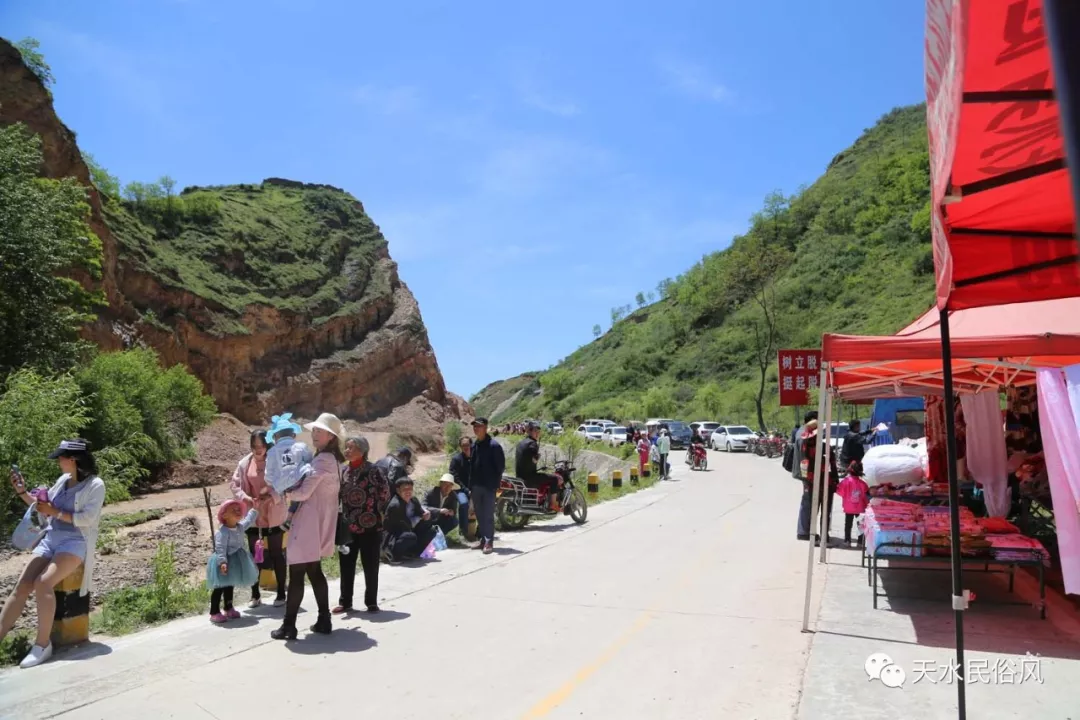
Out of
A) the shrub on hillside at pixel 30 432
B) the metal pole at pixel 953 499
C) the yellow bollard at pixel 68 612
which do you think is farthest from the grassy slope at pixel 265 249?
the metal pole at pixel 953 499

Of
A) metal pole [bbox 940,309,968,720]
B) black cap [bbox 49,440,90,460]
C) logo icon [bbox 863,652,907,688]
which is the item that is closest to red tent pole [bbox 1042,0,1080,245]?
metal pole [bbox 940,309,968,720]

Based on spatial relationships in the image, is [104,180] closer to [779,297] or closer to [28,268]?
[28,268]

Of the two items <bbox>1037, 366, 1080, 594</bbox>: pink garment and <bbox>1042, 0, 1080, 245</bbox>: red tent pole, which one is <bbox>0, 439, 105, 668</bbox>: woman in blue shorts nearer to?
<bbox>1042, 0, 1080, 245</bbox>: red tent pole

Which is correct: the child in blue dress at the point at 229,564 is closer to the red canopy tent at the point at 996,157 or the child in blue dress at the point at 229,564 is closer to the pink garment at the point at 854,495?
the red canopy tent at the point at 996,157

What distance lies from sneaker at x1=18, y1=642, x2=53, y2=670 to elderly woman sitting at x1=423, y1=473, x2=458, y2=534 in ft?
18.5

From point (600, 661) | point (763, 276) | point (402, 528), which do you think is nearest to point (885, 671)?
point (600, 661)

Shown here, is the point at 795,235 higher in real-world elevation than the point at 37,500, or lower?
higher

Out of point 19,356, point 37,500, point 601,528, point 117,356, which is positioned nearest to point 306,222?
point 117,356

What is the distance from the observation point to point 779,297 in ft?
267

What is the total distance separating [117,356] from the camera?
30.5 meters

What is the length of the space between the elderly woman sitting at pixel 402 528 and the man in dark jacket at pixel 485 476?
935 mm

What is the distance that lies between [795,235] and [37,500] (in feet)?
338

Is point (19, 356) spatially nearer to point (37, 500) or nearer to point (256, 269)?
point (37, 500)

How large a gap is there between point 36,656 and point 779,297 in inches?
3221
